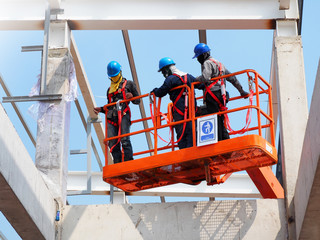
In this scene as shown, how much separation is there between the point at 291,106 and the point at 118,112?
327 cm

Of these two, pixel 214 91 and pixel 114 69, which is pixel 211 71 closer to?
pixel 214 91

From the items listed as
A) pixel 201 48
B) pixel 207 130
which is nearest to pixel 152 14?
pixel 201 48

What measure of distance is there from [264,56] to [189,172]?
5.46 m

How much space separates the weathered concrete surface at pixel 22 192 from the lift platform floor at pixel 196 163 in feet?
4.25

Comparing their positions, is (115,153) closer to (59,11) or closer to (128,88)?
(128,88)

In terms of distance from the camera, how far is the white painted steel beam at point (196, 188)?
1980 cm

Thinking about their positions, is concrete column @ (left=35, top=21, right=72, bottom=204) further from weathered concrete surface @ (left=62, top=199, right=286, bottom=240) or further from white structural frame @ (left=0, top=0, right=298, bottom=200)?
weathered concrete surface @ (left=62, top=199, right=286, bottom=240)

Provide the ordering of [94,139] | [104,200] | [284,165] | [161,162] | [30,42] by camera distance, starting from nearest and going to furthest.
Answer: [161,162] → [284,165] → [30,42] → [94,139] → [104,200]

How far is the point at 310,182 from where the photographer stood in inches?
371

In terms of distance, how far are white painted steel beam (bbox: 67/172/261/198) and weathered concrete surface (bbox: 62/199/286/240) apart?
7.69m

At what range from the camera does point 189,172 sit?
11703 millimetres

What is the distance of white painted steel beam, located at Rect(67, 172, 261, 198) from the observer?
779 inches

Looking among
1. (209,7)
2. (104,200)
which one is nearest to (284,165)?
(209,7)

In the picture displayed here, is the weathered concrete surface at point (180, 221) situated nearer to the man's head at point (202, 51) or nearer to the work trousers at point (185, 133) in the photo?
the work trousers at point (185, 133)
